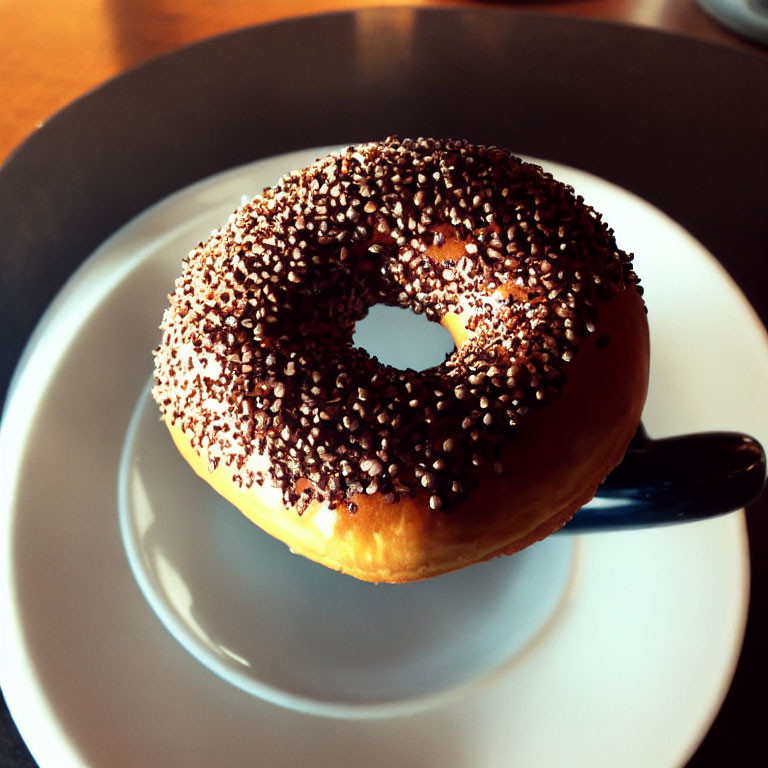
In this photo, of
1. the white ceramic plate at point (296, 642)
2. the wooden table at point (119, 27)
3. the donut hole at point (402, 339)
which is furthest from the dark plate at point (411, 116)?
the donut hole at point (402, 339)

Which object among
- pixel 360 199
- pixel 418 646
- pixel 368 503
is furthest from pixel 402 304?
pixel 418 646

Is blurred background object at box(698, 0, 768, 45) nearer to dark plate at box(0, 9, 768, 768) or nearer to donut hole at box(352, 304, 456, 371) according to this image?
dark plate at box(0, 9, 768, 768)

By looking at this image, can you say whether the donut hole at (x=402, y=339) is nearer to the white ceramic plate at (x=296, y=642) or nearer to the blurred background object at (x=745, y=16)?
the white ceramic plate at (x=296, y=642)

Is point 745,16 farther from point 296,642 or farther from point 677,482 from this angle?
point 296,642

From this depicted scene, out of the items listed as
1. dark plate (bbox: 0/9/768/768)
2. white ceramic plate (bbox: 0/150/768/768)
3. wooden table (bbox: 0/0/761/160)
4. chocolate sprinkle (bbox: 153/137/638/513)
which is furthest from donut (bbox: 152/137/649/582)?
wooden table (bbox: 0/0/761/160)

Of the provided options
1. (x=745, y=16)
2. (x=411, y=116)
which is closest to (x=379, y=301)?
(x=411, y=116)
